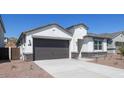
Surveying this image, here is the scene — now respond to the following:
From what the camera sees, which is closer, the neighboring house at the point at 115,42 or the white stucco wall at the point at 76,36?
the white stucco wall at the point at 76,36

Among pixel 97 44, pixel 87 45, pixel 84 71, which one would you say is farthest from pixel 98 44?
pixel 84 71

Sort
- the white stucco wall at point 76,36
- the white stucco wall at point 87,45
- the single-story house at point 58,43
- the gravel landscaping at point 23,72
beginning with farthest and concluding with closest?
the white stucco wall at point 87,45, the white stucco wall at point 76,36, the single-story house at point 58,43, the gravel landscaping at point 23,72

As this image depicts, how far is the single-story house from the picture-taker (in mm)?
13945

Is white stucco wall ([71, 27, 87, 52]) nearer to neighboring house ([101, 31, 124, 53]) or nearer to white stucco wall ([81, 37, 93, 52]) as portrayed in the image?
white stucco wall ([81, 37, 93, 52])

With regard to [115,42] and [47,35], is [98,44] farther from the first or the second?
[115,42]

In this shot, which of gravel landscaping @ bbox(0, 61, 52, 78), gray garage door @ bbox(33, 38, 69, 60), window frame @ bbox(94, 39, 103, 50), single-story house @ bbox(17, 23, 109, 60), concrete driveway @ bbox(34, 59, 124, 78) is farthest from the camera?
window frame @ bbox(94, 39, 103, 50)

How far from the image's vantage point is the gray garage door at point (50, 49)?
14.3 meters

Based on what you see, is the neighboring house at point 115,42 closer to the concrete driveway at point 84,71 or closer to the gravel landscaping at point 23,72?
the concrete driveway at point 84,71

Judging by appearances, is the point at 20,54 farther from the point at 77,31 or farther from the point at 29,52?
the point at 77,31

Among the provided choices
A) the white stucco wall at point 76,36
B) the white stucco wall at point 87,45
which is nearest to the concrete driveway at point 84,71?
the white stucco wall at point 76,36

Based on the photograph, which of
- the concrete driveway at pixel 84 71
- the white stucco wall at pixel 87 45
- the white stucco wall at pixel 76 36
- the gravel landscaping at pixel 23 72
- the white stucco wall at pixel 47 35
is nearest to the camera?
the gravel landscaping at pixel 23 72

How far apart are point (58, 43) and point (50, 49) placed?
4.26 ft

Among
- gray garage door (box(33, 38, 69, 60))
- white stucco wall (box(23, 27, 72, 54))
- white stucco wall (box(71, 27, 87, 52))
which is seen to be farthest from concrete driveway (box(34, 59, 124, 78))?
white stucco wall (box(71, 27, 87, 52))

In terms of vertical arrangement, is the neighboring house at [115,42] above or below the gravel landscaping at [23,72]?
above
